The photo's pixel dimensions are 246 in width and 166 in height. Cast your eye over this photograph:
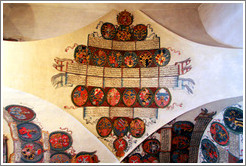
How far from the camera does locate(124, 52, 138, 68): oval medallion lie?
21.2 feet

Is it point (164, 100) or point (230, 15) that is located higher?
point (230, 15)

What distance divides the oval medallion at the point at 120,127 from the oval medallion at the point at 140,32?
293 cm

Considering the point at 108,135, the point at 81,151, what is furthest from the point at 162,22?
the point at 81,151

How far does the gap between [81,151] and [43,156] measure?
1.37 m

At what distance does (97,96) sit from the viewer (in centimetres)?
666

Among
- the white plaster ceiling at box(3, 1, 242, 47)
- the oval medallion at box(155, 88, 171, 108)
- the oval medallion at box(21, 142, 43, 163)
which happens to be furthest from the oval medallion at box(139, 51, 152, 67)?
the oval medallion at box(21, 142, 43, 163)

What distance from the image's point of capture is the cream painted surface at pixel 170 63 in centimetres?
522

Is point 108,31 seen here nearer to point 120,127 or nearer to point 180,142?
point 120,127

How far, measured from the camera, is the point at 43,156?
6.89m

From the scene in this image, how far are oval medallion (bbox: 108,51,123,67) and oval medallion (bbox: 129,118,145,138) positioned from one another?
2114 mm

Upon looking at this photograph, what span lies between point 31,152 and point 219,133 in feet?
21.5

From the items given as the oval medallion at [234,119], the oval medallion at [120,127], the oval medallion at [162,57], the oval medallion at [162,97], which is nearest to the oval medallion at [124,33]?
the oval medallion at [162,57]

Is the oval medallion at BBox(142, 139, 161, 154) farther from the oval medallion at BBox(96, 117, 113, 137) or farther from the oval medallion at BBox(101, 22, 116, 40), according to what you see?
the oval medallion at BBox(101, 22, 116, 40)

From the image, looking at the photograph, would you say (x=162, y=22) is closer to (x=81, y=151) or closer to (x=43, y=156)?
(x=81, y=151)
